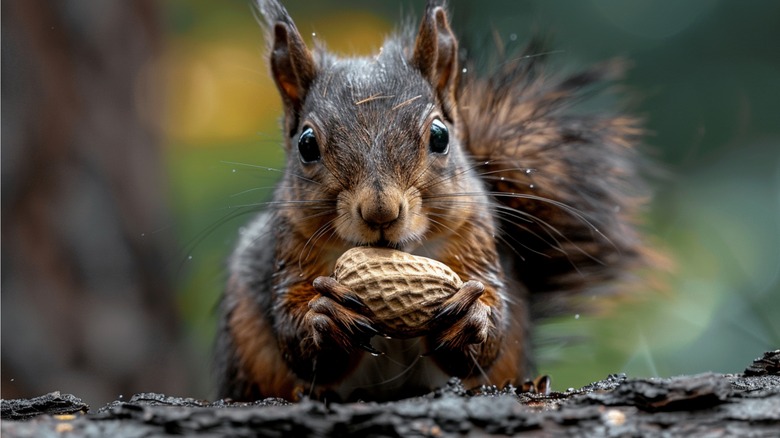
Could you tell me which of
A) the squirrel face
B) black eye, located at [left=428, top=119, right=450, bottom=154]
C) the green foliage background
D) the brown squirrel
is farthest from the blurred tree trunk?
black eye, located at [left=428, top=119, right=450, bottom=154]

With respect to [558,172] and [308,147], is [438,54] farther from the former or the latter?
[558,172]

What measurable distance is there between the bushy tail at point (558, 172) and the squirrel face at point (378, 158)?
0.89 ft

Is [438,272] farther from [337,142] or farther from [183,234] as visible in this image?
[183,234]

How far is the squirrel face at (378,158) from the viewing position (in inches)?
54.6

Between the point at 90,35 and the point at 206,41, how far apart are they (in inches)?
38.3

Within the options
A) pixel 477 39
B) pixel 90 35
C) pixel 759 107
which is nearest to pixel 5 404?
pixel 477 39

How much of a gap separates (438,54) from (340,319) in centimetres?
59

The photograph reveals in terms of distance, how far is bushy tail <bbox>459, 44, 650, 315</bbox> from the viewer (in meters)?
1.90

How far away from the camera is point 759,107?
10.0 ft

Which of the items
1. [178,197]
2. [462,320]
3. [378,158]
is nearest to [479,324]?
[462,320]

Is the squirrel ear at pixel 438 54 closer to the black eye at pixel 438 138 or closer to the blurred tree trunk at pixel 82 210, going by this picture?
the black eye at pixel 438 138

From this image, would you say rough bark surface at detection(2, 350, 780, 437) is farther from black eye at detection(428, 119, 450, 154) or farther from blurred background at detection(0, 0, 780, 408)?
blurred background at detection(0, 0, 780, 408)

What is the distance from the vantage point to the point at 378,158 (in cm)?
141

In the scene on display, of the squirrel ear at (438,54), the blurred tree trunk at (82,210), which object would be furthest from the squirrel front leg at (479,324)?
the blurred tree trunk at (82,210)
